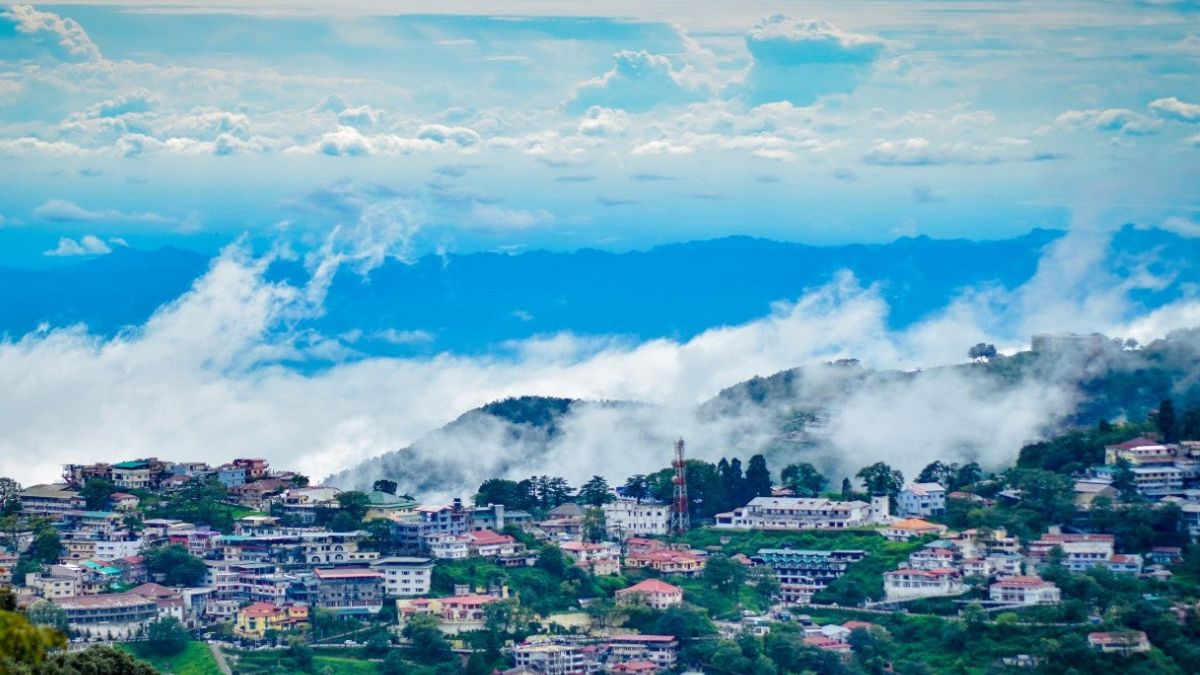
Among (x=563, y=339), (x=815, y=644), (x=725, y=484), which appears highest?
(x=563, y=339)

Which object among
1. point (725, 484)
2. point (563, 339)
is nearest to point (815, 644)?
point (725, 484)

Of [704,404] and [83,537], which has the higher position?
[704,404]

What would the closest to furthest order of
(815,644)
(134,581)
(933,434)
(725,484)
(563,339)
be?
1. (815,644)
2. (134,581)
3. (725,484)
4. (933,434)
5. (563,339)

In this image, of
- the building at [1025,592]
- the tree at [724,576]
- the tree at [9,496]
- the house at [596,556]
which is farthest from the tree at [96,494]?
the building at [1025,592]

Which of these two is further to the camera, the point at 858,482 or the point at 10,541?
the point at 858,482

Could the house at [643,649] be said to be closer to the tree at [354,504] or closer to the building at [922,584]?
the building at [922,584]

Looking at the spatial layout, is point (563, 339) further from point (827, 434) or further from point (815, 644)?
point (815, 644)

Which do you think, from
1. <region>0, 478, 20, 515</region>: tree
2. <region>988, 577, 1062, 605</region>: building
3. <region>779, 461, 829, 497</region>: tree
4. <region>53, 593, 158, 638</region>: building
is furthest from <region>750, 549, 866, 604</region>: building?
<region>0, 478, 20, 515</region>: tree
